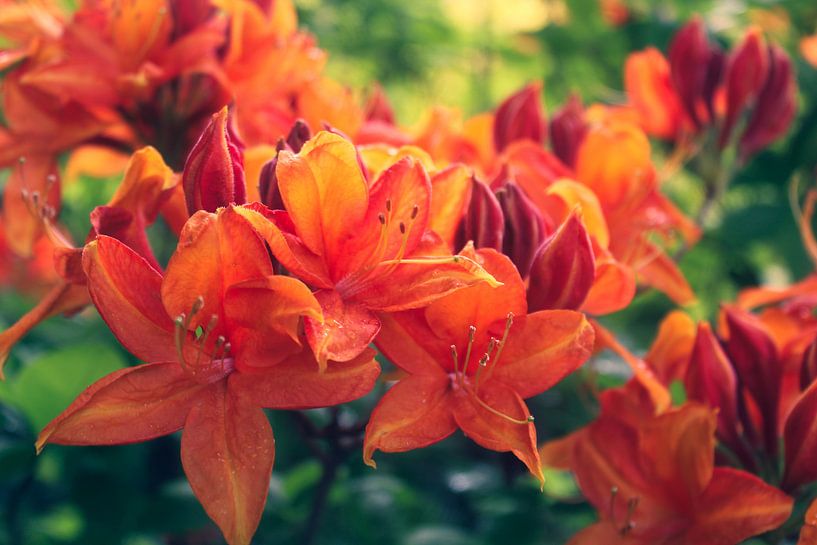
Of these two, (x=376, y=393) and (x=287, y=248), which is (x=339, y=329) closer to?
(x=287, y=248)

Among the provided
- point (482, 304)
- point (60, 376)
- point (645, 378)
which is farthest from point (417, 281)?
point (60, 376)

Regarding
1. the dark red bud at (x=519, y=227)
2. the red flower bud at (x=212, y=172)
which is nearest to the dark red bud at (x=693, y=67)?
the dark red bud at (x=519, y=227)

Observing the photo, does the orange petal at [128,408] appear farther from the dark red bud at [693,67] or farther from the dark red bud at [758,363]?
the dark red bud at [693,67]

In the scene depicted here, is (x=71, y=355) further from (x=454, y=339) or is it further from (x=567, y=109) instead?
(x=567, y=109)

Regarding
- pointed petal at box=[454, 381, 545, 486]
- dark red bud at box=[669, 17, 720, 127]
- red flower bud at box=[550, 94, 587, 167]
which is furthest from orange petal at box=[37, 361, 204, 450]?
dark red bud at box=[669, 17, 720, 127]

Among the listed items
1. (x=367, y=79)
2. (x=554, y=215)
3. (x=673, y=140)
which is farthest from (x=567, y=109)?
(x=367, y=79)
